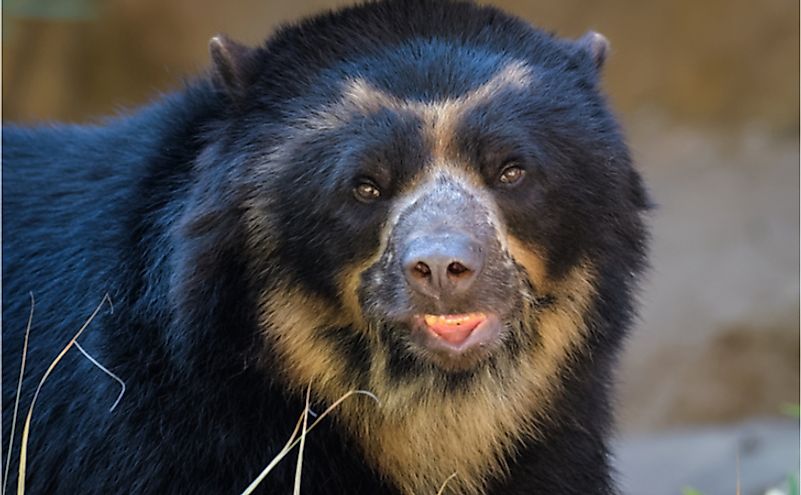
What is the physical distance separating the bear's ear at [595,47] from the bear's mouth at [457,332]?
121 centimetres

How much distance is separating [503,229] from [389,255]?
372 mm

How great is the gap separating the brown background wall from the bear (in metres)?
5.58

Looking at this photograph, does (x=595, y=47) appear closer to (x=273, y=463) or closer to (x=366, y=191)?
(x=366, y=191)

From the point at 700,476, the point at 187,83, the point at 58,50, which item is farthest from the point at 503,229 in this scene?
the point at 58,50

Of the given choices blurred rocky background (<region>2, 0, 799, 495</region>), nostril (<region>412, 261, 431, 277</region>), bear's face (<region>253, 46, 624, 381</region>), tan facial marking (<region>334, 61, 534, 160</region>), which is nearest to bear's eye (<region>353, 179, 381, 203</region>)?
bear's face (<region>253, 46, 624, 381</region>)

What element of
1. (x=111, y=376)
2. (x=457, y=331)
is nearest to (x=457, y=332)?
(x=457, y=331)

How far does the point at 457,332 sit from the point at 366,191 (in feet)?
1.72

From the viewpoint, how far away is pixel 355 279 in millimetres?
4480

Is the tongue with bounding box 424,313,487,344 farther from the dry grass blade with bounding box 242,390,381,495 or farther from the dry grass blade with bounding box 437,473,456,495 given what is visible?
the dry grass blade with bounding box 437,473,456,495

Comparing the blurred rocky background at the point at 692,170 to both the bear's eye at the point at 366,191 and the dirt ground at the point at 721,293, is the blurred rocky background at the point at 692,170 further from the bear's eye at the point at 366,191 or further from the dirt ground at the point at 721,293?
the bear's eye at the point at 366,191

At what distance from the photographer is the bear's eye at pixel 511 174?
4453 millimetres

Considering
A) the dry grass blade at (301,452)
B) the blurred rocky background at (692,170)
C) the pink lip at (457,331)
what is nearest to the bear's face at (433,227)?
the pink lip at (457,331)

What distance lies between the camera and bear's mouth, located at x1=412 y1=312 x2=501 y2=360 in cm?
429

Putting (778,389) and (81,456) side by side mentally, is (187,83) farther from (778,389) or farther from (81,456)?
(778,389)
